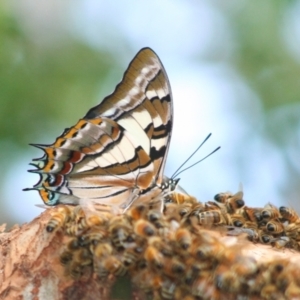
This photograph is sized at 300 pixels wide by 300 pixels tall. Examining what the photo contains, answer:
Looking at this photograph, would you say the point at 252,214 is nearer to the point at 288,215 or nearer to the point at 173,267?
the point at 288,215

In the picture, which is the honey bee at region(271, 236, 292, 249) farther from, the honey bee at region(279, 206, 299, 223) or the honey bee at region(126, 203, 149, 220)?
the honey bee at region(126, 203, 149, 220)

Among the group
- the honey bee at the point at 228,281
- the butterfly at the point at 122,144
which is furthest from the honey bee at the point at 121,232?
the butterfly at the point at 122,144

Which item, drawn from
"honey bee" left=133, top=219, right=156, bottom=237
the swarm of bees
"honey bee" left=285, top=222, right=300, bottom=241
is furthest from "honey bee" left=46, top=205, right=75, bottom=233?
"honey bee" left=285, top=222, right=300, bottom=241

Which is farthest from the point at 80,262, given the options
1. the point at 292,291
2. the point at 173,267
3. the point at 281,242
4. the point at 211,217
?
the point at 281,242

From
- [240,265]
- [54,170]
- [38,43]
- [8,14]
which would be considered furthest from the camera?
[38,43]

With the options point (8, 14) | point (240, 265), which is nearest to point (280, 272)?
point (240, 265)

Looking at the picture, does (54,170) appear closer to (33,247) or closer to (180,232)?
(33,247)
